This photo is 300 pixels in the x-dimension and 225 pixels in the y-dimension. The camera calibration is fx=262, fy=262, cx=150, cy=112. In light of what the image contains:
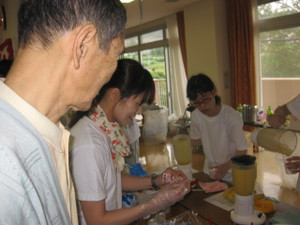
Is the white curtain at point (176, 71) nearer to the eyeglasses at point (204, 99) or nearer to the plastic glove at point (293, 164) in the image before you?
the eyeglasses at point (204, 99)

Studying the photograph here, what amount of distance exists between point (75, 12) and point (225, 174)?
1628 millimetres

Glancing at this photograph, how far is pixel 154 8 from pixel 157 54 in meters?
A: 1.66

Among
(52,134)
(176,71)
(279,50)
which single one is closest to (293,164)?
(52,134)

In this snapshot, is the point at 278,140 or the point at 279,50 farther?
the point at 279,50

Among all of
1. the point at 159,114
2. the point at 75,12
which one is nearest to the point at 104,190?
the point at 75,12

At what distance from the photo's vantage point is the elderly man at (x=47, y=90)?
0.42 meters

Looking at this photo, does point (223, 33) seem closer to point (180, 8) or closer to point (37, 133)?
point (180, 8)

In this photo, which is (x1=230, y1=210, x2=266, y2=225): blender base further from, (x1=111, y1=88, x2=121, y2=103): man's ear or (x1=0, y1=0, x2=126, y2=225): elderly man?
(x1=0, y1=0, x2=126, y2=225): elderly man

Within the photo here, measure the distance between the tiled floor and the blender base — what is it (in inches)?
27.2

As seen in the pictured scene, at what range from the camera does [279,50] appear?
4.49 m

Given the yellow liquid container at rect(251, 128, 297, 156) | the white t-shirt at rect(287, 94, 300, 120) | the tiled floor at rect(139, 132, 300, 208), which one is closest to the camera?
the yellow liquid container at rect(251, 128, 297, 156)

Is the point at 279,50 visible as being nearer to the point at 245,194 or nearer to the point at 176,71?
the point at 176,71

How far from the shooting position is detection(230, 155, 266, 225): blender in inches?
48.9

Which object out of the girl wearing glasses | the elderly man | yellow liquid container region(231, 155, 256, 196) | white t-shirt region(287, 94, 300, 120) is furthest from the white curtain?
the elderly man
